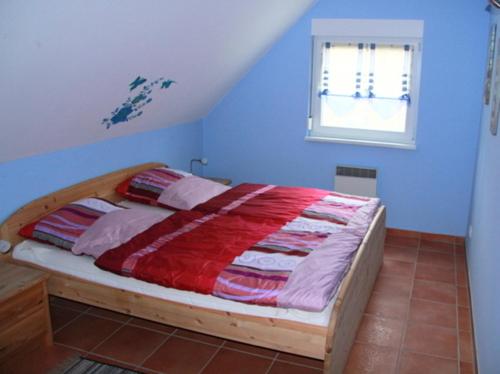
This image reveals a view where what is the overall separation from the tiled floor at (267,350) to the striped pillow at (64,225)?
1.74ft

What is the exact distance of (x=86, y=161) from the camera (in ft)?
12.1

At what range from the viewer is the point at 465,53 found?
424cm

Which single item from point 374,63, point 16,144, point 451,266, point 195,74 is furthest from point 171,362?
point 374,63

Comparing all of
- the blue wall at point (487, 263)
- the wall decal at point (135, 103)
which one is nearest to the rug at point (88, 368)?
the wall decal at point (135, 103)

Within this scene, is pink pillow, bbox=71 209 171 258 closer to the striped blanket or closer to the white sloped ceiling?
the striped blanket

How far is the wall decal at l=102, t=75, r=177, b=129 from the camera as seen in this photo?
3.51 meters

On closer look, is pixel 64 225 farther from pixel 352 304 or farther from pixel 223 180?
pixel 223 180

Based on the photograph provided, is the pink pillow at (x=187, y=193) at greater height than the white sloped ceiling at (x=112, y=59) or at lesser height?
lesser

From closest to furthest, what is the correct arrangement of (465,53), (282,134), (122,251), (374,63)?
(122,251) → (465,53) → (374,63) → (282,134)

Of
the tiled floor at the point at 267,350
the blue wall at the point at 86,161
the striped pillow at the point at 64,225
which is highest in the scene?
the blue wall at the point at 86,161

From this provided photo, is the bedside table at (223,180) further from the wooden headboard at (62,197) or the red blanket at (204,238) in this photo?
the wooden headboard at (62,197)

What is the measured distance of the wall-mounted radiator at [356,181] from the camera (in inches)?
186

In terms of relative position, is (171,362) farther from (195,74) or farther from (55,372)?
(195,74)

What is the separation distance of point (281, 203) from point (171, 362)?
5.06 feet
